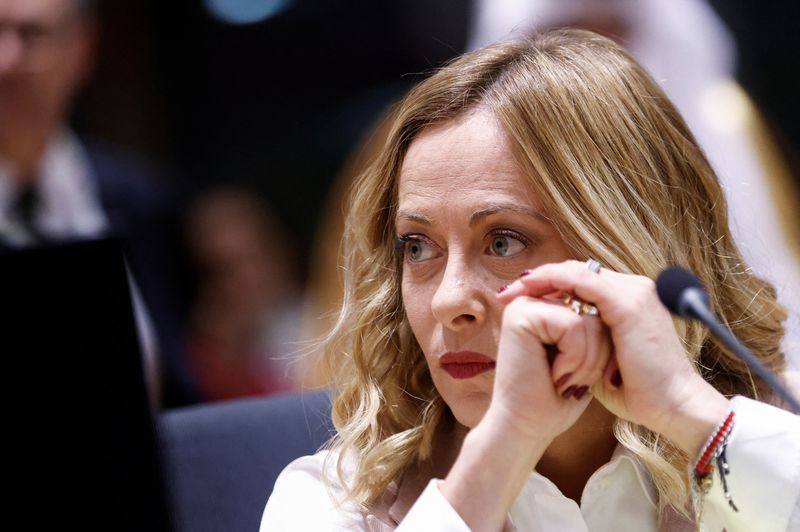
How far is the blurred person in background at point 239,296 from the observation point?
3.03 m

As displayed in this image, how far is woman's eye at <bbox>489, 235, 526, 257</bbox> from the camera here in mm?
1420

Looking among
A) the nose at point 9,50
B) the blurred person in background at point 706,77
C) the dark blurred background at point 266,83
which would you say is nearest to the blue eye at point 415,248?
the dark blurred background at point 266,83

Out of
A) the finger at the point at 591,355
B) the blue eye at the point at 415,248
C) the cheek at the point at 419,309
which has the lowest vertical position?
the cheek at the point at 419,309

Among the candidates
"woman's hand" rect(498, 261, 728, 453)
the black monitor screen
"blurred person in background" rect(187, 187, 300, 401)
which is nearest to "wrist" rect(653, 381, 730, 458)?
"woman's hand" rect(498, 261, 728, 453)

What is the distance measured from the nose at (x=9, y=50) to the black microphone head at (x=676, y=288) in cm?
228

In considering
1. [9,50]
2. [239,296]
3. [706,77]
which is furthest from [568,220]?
[706,77]

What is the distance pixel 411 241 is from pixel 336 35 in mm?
1754

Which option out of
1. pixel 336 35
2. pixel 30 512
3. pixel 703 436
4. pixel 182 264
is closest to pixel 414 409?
pixel 703 436

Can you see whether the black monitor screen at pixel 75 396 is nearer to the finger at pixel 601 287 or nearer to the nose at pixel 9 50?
the finger at pixel 601 287

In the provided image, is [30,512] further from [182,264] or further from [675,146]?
[182,264]

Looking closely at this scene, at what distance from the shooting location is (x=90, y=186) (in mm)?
2871

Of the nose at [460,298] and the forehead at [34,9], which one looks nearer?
the nose at [460,298]

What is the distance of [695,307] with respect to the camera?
3.30 feet

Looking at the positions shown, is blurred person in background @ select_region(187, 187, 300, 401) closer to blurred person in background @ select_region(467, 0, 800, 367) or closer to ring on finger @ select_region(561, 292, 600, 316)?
blurred person in background @ select_region(467, 0, 800, 367)
